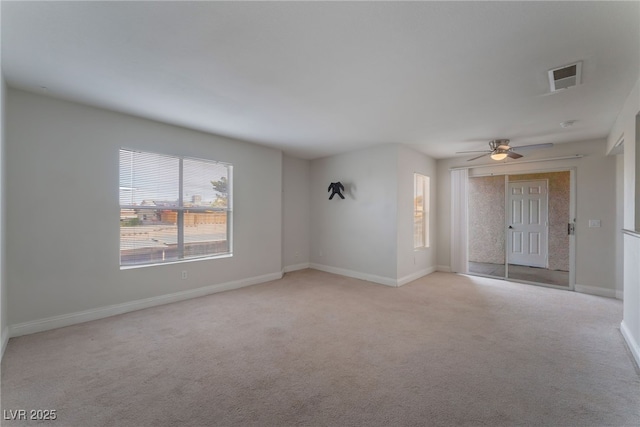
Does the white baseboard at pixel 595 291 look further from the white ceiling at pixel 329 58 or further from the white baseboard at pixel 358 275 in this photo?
the white baseboard at pixel 358 275

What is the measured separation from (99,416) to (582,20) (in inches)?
155

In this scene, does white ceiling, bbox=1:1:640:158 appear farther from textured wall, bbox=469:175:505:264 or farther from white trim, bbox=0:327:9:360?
textured wall, bbox=469:175:505:264

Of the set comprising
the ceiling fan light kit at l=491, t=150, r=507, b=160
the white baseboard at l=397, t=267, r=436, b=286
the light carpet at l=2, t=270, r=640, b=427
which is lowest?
the light carpet at l=2, t=270, r=640, b=427

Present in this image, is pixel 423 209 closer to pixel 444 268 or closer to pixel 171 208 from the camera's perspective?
pixel 444 268

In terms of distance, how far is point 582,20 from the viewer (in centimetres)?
171

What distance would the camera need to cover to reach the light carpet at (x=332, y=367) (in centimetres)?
175

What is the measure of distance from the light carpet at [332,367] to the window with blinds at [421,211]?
206 cm

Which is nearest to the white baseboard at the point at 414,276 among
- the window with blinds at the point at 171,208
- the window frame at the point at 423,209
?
the window frame at the point at 423,209

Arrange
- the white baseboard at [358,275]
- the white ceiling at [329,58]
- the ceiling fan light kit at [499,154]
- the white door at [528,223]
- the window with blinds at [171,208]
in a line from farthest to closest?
the white door at [528,223] < the white baseboard at [358,275] < the ceiling fan light kit at [499,154] < the window with blinds at [171,208] < the white ceiling at [329,58]

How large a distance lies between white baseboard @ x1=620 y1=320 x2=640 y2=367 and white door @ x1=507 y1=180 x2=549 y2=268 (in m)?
3.63

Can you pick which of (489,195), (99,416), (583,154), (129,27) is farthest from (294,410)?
(489,195)

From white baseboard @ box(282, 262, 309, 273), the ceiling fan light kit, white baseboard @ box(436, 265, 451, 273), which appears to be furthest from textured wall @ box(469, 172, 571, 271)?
white baseboard @ box(282, 262, 309, 273)

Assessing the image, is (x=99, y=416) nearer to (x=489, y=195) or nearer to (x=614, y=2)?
(x=614, y=2)

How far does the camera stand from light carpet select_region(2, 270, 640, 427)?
1751 millimetres
